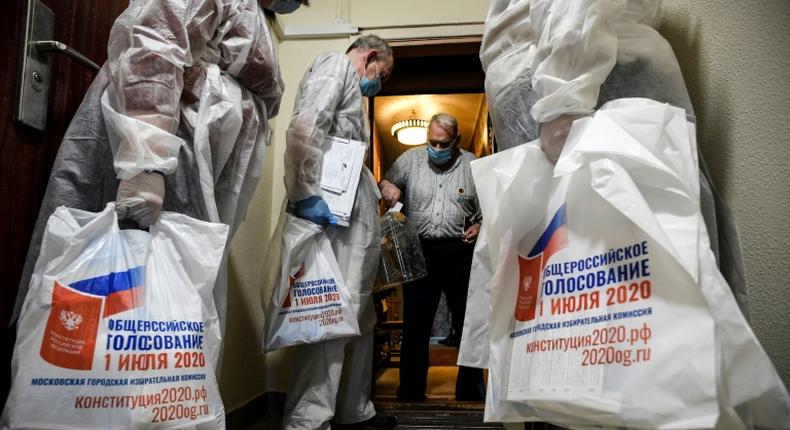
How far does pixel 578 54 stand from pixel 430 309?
1659 millimetres

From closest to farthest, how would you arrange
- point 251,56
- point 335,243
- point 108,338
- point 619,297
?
point 619,297 < point 108,338 < point 251,56 < point 335,243

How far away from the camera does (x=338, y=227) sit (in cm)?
153

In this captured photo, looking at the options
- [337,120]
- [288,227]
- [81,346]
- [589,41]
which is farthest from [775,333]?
[337,120]

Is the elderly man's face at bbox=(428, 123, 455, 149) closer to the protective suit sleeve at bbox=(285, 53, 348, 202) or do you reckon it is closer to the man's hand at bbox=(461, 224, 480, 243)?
the man's hand at bbox=(461, 224, 480, 243)

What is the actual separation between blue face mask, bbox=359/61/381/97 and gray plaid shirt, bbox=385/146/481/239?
0.71m

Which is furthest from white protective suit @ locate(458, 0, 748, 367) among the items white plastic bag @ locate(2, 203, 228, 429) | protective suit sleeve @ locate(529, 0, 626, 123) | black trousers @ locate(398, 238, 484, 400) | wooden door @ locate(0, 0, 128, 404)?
black trousers @ locate(398, 238, 484, 400)

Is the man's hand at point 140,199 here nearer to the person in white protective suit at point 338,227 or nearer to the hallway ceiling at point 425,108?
the person in white protective suit at point 338,227

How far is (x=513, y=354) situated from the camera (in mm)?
650

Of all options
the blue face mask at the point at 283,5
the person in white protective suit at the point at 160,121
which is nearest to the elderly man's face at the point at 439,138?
the blue face mask at the point at 283,5

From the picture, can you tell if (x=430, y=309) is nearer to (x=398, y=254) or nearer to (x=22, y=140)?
(x=398, y=254)

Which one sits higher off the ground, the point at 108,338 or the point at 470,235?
the point at 470,235

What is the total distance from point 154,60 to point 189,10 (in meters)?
0.15

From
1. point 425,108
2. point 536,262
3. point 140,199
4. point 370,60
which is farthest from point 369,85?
point 425,108

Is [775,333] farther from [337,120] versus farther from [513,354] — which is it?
[337,120]
